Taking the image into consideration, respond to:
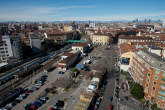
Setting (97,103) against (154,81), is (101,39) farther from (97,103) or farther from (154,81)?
(97,103)

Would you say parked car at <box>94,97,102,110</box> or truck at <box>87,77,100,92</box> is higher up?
truck at <box>87,77,100,92</box>

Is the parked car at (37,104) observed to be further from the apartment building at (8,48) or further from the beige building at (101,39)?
the beige building at (101,39)

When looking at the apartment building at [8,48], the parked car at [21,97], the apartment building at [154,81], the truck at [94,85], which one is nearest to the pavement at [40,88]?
the parked car at [21,97]

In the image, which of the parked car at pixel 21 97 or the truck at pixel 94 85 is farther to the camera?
the truck at pixel 94 85

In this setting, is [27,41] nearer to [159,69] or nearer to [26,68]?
[26,68]

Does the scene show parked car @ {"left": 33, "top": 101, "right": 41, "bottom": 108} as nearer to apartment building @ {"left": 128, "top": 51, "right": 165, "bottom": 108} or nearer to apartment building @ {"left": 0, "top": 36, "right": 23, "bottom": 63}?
apartment building @ {"left": 128, "top": 51, "right": 165, "bottom": 108}

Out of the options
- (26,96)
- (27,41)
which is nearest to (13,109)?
(26,96)

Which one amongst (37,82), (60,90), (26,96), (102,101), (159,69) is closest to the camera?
(159,69)

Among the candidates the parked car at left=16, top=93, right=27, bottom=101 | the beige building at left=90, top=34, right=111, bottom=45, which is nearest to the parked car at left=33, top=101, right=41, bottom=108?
the parked car at left=16, top=93, right=27, bottom=101

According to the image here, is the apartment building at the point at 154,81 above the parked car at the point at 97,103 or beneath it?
above

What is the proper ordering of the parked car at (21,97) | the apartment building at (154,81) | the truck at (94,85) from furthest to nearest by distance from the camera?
the truck at (94,85) < the parked car at (21,97) < the apartment building at (154,81)

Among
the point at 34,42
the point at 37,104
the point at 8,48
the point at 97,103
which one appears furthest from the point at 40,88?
the point at 34,42
